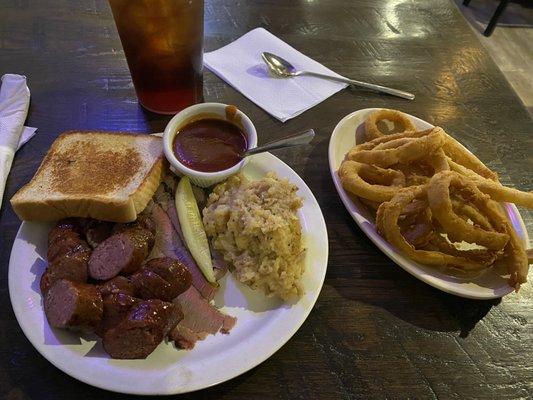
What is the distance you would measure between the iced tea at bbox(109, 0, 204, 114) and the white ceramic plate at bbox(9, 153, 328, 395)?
788 mm

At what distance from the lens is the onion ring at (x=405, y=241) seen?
1.58 meters

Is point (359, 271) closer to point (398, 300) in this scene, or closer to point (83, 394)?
point (398, 300)

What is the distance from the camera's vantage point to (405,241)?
1.60 meters

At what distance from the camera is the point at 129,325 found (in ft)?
4.09

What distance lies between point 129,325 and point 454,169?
1408mm

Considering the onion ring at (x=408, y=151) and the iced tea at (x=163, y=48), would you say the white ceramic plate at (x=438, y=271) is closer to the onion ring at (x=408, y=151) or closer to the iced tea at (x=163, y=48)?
the onion ring at (x=408, y=151)

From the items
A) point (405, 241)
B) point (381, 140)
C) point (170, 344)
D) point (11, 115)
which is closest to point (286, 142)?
point (381, 140)

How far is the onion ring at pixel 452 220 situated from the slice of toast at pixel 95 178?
3.46 ft

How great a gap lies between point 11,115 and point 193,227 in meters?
1.05

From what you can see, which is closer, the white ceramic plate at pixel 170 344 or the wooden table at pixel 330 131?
the white ceramic plate at pixel 170 344

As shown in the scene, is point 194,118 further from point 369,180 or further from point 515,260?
point 515,260

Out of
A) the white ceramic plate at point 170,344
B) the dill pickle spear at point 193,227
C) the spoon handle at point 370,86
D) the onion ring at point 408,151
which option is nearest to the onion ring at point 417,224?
the onion ring at point 408,151

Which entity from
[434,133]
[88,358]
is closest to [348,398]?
[88,358]

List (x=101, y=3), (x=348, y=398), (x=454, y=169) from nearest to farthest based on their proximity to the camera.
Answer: (x=348, y=398) → (x=454, y=169) → (x=101, y=3)
